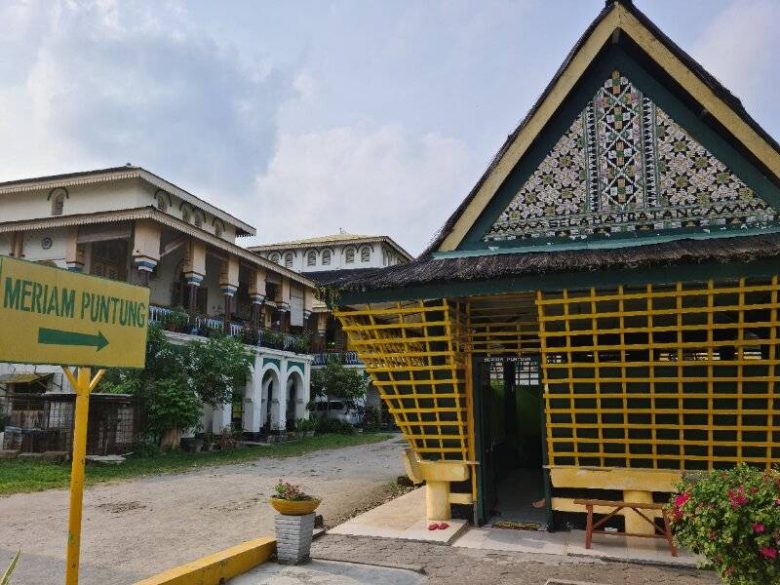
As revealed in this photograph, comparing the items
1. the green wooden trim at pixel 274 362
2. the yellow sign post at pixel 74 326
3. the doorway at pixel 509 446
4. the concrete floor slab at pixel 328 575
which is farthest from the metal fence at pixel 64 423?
the yellow sign post at pixel 74 326

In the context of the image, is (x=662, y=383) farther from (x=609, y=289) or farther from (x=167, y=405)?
(x=167, y=405)

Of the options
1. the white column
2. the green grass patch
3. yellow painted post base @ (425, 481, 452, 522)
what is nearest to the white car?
the white column

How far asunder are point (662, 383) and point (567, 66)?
4387 mm

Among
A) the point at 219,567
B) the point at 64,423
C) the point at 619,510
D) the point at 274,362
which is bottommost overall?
the point at 219,567

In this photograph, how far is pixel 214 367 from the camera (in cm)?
1912

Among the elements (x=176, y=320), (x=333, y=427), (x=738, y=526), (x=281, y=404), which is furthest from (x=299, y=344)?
(x=738, y=526)

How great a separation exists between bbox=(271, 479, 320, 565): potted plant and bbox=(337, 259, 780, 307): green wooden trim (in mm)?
2763

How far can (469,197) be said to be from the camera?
8930 millimetres

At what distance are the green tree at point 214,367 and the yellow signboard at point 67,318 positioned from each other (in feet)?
49.0

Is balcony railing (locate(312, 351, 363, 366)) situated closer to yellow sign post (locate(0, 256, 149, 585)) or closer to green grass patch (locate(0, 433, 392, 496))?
green grass patch (locate(0, 433, 392, 496))

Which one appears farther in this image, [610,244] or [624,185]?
[624,185]

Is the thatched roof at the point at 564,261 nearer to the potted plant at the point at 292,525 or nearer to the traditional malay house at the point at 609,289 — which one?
the traditional malay house at the point at 609,289

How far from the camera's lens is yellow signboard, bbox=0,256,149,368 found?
379 cm

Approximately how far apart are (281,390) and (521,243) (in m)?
18.9
